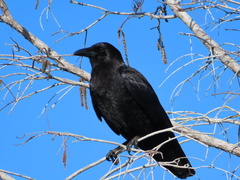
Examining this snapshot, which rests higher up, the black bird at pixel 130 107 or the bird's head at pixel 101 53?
the bird's head at pixel 101 53

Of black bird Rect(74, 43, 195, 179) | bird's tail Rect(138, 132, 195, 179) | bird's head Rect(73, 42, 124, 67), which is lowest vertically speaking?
bird's tail Rect(138, 132, 195, 179)

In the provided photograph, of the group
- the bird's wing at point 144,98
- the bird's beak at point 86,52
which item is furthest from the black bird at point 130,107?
the bird's beak at point 86,52

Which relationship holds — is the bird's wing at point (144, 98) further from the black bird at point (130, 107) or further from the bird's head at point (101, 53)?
the bird's head at point (101, 53)

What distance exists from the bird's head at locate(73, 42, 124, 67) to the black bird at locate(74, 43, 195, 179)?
0.21ft

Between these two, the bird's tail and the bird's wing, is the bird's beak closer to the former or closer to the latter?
the bird's wing

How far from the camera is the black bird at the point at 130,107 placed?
17.0 ft

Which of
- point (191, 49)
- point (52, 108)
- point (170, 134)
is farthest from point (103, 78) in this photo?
point (191, 49)

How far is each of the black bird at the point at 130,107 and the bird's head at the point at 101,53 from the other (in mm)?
64

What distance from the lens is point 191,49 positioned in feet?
13.6

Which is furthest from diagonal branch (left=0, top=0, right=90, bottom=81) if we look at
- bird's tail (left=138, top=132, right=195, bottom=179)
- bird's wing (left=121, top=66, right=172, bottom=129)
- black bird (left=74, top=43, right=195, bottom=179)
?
bird's tail (left=138, top=132, right=195, bottom=179)

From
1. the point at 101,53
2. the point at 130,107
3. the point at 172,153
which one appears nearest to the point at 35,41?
the point at 101,53

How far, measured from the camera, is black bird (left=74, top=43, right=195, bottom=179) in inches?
204

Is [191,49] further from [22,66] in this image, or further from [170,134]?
[22,66]

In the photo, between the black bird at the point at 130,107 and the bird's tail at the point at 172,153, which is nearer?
the black bird at the point at 130,107
